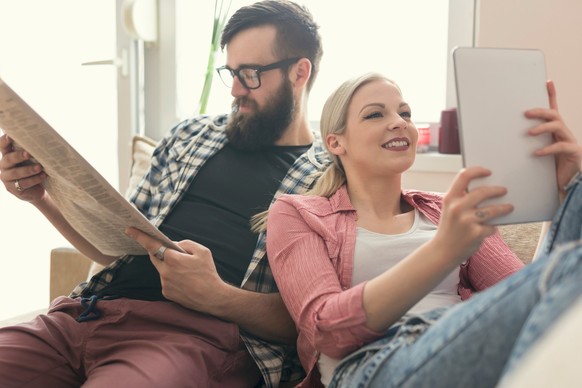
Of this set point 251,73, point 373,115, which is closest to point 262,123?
point 251,73

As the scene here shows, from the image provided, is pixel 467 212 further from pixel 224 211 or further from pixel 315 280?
pixel 224 211

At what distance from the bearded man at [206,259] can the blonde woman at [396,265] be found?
16 centimetres

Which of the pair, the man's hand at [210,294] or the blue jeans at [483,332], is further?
the man's hand at [210,294]

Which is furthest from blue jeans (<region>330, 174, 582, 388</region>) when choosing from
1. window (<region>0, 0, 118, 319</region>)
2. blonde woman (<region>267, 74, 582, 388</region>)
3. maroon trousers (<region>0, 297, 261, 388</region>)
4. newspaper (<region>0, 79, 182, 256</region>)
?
window (<region>0, 0, 118, 319</region>)

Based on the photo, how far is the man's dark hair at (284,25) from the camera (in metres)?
1.83

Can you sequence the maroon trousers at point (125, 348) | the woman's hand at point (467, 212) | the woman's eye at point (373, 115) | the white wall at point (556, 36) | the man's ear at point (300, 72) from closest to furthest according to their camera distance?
the woman's hand at point (467, 212) → the maroon trousers at point (125, 348) → the woman's eye at point (373, 115) → the man's ear at point (300, 72) → the white wall at point (556, 36)

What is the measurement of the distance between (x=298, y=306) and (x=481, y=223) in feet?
1.26

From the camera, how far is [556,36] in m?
2.05

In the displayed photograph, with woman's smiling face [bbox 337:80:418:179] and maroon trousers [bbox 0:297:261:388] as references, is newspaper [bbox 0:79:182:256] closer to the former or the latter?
maroon trousers [bbox 0:297:261:388]

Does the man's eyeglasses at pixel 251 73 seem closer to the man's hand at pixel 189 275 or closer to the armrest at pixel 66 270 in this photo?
the man's hand at pixel 189 275

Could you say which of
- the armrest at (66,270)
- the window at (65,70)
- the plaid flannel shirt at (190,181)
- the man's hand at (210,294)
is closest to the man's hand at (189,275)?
the man's hand at (210,294)

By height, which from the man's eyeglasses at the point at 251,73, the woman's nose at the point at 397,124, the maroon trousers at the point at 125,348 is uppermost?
the man's eyeglasses at the point at 251,73

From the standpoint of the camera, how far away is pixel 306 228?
1360mm

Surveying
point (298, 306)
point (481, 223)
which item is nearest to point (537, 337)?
point (481, 223)
